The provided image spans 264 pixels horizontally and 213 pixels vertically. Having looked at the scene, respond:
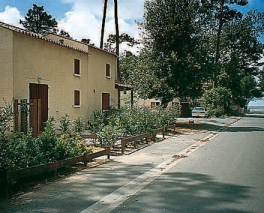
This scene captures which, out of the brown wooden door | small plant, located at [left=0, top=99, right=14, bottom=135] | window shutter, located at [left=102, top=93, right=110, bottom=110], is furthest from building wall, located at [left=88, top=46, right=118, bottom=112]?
small plant, located at [left=0, top=99, right=14, bottom=135]

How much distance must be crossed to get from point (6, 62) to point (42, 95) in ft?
10.2

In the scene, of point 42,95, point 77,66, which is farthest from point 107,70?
point 42,95

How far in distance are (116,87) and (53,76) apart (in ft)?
33.2

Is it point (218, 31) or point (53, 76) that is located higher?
point (218, 31)

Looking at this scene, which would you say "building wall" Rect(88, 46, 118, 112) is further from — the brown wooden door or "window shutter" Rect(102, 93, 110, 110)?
the brown wooden door

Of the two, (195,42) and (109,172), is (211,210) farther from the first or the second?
(195,42)

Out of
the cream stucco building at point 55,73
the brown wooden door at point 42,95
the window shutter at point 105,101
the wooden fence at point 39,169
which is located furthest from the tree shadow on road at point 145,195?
the window shutter at point 105,101

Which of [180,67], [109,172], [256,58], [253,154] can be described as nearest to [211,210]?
[109,172]

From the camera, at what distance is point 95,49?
86.3ft

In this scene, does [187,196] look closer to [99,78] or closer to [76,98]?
[76,98]

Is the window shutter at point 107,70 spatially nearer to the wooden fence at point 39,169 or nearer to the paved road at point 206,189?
the paved road at point 206,189

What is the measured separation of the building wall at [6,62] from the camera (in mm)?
16781

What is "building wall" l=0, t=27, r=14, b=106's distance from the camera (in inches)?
661

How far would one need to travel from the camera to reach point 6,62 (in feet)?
55.4
